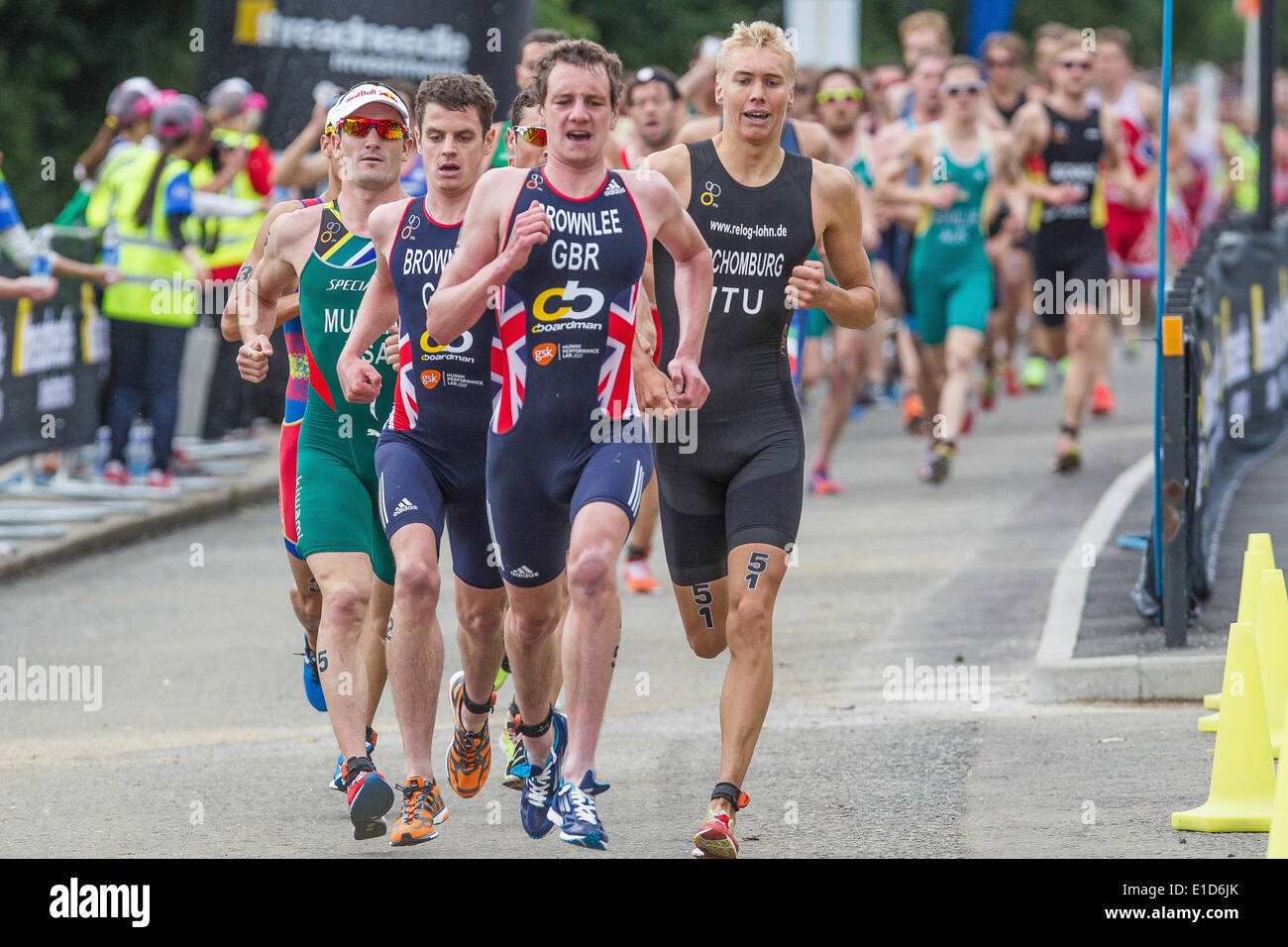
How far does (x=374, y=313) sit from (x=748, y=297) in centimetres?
116

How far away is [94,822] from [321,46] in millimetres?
11074

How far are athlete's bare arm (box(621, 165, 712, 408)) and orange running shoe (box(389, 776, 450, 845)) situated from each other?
1.35 metres

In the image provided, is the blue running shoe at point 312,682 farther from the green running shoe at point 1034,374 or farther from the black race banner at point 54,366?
the green running shoe at point 1034,374

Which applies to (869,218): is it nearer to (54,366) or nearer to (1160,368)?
(54,366)

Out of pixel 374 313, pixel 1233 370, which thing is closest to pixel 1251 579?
pixel 374 313

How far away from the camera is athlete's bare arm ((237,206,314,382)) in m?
7.40

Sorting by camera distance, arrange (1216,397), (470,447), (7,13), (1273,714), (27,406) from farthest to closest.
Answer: (7,13)
(27,406)
(1216,397)
(1273,714)
(470,447)

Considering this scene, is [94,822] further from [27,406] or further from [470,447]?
[27,406]

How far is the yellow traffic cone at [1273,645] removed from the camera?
7.46m

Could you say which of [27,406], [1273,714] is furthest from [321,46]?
[1273,714]

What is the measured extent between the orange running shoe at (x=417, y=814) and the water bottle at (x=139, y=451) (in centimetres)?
852

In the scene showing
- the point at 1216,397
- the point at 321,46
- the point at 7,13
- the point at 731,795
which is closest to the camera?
the point at 731,795

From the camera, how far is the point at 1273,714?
7.89 metres
